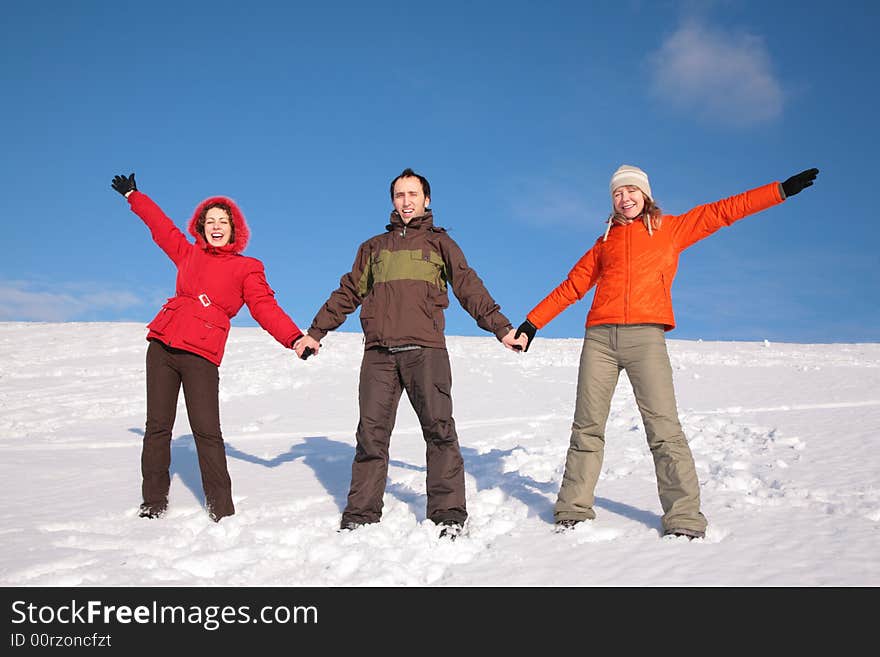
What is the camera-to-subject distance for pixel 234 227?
5125mm

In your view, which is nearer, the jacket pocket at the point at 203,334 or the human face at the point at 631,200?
the human face at the point at 631,200

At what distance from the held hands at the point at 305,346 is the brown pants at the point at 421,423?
1.66 feet

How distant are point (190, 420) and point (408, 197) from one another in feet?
7.79

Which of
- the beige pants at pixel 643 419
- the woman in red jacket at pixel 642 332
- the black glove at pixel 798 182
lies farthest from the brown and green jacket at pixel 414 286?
the black glove at pixel 798 182

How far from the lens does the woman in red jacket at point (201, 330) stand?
4.80m

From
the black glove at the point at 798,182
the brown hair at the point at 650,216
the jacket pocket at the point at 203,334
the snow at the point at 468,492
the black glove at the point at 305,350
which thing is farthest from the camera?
the black glove at the point at 305,350

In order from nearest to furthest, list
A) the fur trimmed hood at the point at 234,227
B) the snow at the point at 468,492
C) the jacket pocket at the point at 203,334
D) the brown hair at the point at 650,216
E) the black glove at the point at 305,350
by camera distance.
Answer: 1. the snow at the point at 468,492
2. the brown hair at the point at 650,216
3. the jacket pocket at the point at 203,334
4. the black glove at the point at 305,350
5. the fur trimmed hood at the point at 234,227

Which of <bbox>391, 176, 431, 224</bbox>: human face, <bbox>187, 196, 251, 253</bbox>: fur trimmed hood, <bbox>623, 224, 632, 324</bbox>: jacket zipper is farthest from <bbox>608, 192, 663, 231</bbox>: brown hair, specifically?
<bbox>187, 196, 251, 253</bbox>: fur trimmed hood

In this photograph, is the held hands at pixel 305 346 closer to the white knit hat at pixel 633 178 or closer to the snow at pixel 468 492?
the snow at pixel 468 492

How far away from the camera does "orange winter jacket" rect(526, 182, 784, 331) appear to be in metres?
4.35

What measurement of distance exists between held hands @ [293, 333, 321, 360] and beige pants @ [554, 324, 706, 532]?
205 cm

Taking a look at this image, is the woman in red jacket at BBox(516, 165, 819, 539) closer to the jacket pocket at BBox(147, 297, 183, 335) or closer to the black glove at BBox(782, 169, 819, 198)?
the black glove at BBox(782, 169, 819, 198)

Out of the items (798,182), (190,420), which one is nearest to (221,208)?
(190,420)
